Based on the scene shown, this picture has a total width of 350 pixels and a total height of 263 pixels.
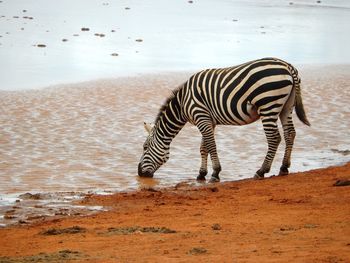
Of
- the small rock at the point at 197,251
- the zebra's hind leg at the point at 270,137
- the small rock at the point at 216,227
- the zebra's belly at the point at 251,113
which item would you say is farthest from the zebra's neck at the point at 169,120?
the small rock at the point at 197,251

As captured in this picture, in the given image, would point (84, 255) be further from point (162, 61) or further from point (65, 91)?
point (162, 61)

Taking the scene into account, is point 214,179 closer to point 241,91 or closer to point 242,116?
point 242,116

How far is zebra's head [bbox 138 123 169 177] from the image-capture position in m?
12.3

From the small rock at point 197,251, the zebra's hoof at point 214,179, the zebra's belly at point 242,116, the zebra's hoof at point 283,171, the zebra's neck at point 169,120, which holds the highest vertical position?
the small rock at point 197,251

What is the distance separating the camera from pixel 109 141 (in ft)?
48.2

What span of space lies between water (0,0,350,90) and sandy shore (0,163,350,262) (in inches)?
437

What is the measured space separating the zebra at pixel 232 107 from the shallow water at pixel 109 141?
53cm

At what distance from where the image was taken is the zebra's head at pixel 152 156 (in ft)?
40.4

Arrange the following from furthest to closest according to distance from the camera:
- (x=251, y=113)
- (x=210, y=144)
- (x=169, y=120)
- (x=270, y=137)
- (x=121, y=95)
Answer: (x=121, y=95) < (x=169, y=120) < (x=210, y=144) < (x=251, y=113) < (x=270, y=137)

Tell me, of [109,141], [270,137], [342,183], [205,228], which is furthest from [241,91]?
[205,228]

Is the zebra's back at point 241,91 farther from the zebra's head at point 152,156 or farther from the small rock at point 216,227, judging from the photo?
the small rock at point 216,227

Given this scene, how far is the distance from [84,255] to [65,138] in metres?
8.26

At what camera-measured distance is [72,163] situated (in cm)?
1297

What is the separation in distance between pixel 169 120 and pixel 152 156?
0.67 metres
